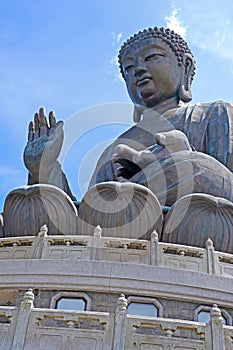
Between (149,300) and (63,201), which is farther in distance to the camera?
(63,201)

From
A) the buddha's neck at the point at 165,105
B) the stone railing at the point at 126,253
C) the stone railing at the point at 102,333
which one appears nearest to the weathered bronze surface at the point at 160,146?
the buddha's neck at the point at 165,105

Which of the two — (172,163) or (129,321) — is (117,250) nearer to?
(129,321)

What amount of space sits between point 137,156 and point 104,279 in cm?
362

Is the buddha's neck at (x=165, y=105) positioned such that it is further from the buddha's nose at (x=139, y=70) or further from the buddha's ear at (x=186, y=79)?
the buddha's nose at (x=139, y=70)

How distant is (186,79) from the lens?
12.3 m

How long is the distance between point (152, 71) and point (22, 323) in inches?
330

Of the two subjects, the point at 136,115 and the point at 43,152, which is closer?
the point at 43,152

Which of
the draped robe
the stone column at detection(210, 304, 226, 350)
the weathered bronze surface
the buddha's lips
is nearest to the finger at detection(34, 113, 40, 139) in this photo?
the weathered bronze surface

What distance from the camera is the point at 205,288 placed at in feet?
18.5

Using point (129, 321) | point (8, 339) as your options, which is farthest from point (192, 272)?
point (8, 339)

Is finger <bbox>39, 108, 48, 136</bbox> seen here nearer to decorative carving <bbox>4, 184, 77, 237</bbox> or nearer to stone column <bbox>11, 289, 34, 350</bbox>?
decorative carving <bbox>4, 184, 77, 237</bbox>

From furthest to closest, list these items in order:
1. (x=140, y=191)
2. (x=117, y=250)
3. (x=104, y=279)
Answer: (x=140, y=191)
(x=117, y=250)
(x=104, y=279)

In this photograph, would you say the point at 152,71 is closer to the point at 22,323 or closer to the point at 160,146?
the point at 160,146

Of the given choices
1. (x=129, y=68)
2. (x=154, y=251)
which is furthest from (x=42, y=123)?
(x=154, y=251)
